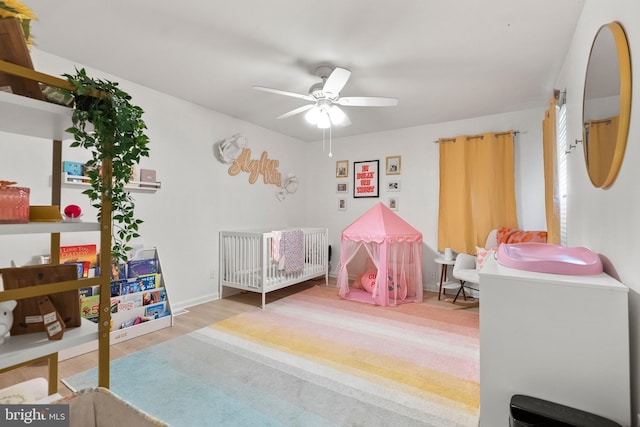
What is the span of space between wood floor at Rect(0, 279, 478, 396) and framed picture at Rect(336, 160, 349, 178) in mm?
1783

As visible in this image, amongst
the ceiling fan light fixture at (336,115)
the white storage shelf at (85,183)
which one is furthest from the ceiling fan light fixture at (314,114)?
the white storage shelf at (85,183)

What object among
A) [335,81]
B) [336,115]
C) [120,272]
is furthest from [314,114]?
[120,272]

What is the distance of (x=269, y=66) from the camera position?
2.59 meters

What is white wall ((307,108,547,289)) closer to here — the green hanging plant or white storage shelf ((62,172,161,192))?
white storage shelf ((62,172,161,192))

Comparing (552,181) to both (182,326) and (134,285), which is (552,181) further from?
(134,285)

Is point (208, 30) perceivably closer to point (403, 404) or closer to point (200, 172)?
point (200, 172)

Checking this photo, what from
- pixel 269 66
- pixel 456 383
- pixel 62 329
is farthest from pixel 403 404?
pixel 269 66

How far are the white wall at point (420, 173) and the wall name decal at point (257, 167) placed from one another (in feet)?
2.90

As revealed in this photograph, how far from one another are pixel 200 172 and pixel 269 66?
1.63 meters

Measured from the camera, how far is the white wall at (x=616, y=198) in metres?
1.12

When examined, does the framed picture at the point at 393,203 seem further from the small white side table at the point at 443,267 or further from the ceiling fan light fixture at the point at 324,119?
the ceiling fan light fixture at the point at 324,119

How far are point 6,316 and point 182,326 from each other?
7.40 ft

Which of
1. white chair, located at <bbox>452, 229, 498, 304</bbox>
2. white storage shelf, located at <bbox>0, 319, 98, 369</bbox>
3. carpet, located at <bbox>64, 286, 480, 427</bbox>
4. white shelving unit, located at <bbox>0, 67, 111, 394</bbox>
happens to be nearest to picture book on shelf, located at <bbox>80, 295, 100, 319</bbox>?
carpet, located at <bbox>64, 286, 480, 427</bbox>

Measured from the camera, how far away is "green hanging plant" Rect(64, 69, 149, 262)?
0.92 meters
